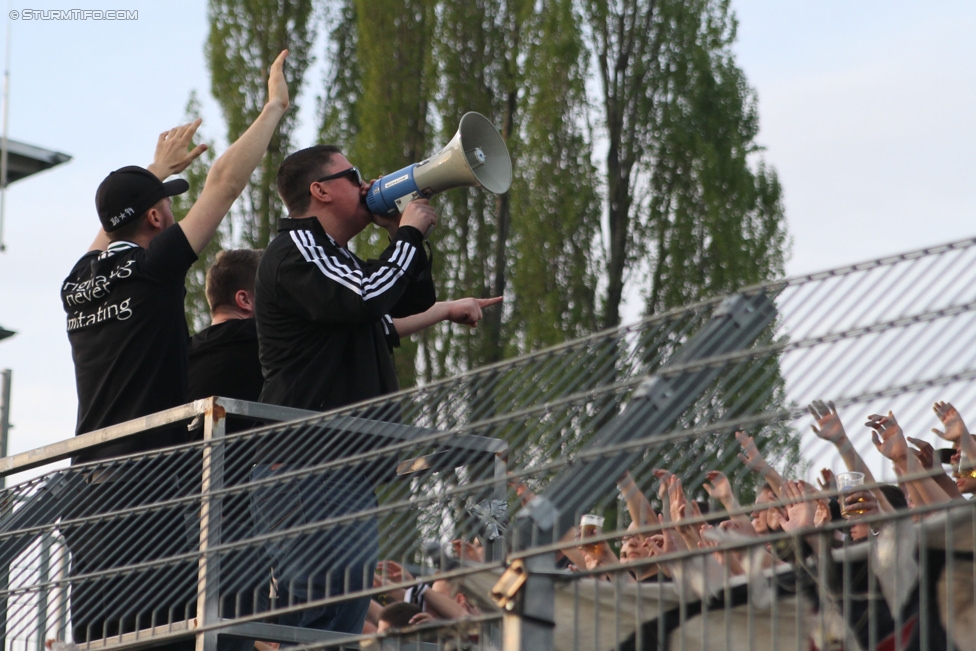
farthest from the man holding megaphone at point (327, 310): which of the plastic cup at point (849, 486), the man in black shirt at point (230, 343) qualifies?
the plastic cup at point (849, 486)

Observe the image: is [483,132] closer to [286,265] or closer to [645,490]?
[286,265]

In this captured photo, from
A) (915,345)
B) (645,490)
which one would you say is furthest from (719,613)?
(915,345)

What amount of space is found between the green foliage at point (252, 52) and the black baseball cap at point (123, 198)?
1440cm

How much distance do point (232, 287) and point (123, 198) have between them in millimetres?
602

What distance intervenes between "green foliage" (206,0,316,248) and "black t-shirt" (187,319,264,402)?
14.3m

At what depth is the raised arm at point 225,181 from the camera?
4363 millimetres

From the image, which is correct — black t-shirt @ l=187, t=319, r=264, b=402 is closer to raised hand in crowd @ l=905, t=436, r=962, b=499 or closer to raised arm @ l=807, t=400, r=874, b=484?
raised hand in crowd @ l=905, t=436, r=962, b=499

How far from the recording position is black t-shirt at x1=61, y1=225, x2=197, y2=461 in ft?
14.4

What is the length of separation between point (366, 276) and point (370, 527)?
1.02m

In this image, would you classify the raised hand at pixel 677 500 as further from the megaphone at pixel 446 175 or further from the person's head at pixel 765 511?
the megaphone at pixel 446 175

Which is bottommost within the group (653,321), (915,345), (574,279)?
(915,345)

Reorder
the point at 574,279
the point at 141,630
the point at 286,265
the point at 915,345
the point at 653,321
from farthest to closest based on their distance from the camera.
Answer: the point at 574,279, the point at 286,265, the point at 141,630, the point at 653,321, the point at 915,345

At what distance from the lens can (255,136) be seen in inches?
180

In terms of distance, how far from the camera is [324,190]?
4.52 metres
